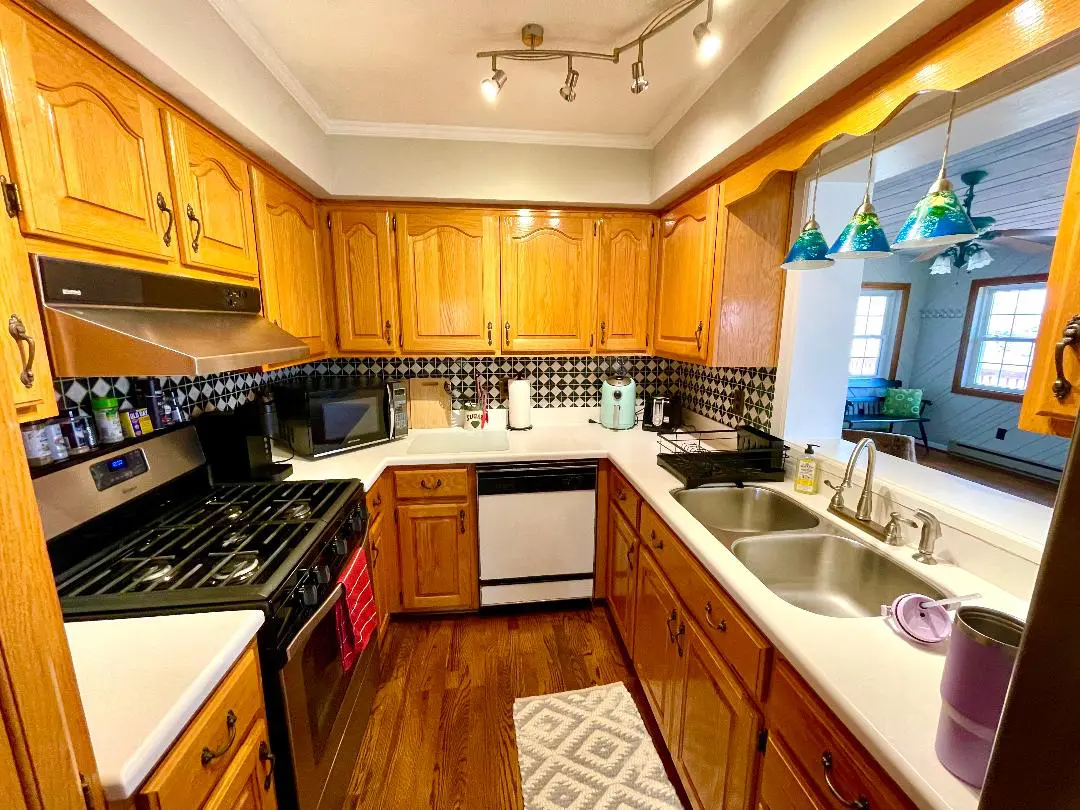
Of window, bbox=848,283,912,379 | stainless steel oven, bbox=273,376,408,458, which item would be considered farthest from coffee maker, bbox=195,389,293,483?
window, bbox=848,283,912,379

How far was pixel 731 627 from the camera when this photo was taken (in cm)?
108

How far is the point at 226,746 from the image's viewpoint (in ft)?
2.81

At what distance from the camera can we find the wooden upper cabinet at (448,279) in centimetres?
219

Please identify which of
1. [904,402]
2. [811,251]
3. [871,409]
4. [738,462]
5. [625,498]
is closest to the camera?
[811,251]

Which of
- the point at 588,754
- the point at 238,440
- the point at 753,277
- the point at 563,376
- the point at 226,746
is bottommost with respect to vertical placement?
the point at 588,754

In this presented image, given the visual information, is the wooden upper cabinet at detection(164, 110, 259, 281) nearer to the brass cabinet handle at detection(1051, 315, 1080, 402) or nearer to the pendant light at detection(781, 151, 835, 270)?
the pendant light at detection(781, 151, 835, 270)

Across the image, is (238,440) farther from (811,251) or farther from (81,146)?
(811,251)

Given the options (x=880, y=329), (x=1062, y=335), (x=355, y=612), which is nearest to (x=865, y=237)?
(x=1062, y=335)

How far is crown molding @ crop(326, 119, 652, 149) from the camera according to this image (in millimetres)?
2010

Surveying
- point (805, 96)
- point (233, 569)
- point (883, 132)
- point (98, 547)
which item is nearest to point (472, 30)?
point (805, 96)

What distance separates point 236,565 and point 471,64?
1756 millimetres

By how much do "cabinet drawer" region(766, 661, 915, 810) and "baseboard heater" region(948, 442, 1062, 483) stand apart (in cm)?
496

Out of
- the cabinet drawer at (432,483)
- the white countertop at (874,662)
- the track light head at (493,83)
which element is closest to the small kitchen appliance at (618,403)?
the cabinet drawer at (432,483)

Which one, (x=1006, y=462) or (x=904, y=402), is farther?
(x=904, y=402)
